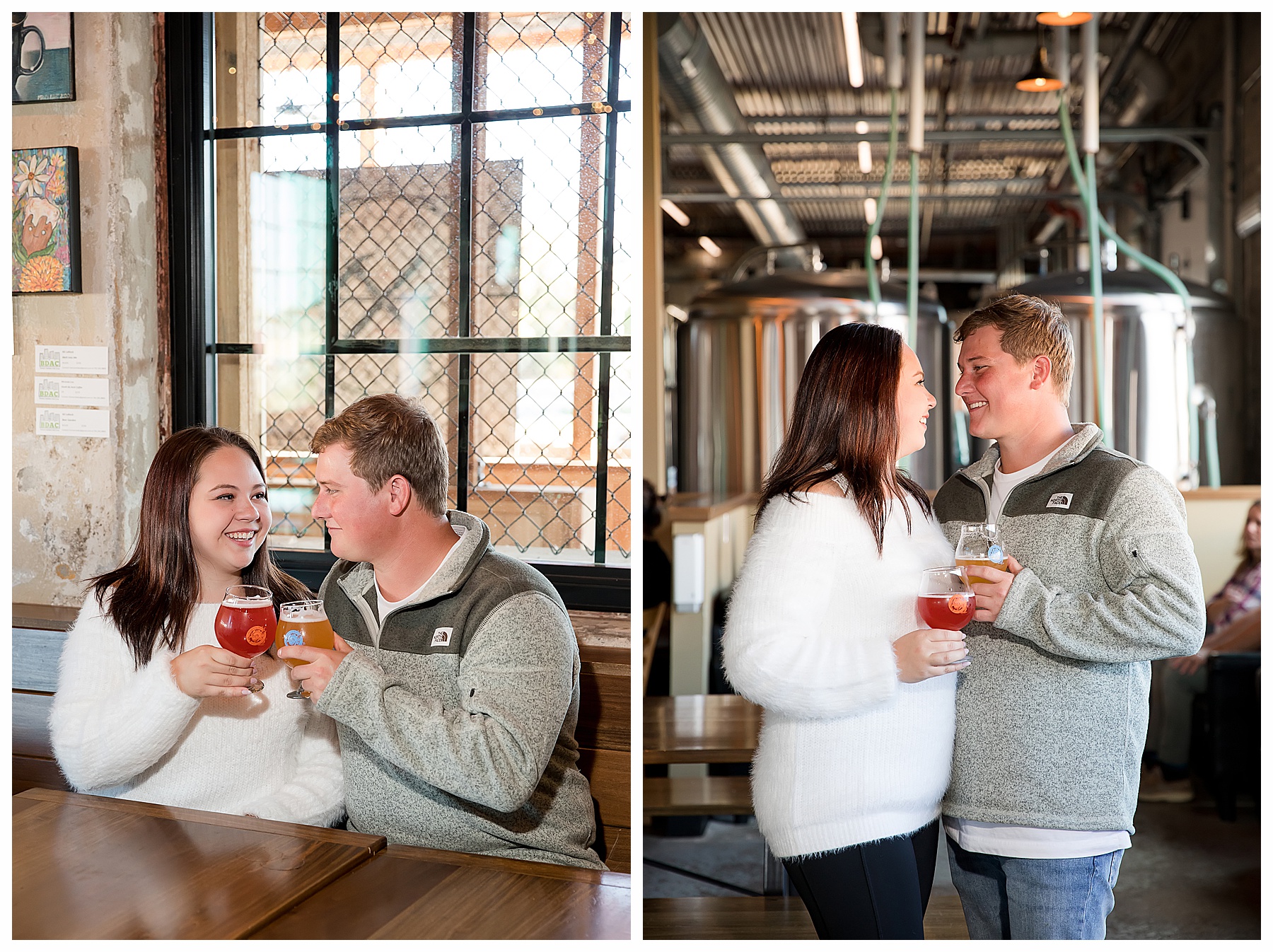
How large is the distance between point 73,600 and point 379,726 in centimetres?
65

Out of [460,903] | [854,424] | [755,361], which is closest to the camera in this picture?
[460,903]

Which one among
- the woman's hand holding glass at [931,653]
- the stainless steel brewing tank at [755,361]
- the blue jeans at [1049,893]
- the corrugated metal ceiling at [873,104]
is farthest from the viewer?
the corrugated metal ceiling at [873,104]

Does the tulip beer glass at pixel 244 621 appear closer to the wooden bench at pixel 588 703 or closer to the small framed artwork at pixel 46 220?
the wooden bench at pixel 588 703

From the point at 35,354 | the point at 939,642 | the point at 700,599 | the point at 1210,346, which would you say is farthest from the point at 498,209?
the point at 1210,346

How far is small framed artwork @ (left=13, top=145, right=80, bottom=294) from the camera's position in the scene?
1716 mm

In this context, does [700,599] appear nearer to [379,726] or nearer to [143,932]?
[379,726]

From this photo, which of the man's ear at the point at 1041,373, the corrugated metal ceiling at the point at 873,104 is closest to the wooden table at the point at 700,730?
the man's ear at the point at 1041,373

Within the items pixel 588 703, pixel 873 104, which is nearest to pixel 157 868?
pixel 588 703

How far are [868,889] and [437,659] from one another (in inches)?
27.9

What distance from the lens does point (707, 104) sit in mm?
5355

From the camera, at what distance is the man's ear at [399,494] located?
1.67 m

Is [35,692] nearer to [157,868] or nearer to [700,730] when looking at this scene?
[157,868]

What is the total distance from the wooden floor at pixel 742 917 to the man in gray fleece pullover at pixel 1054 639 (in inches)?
13.4

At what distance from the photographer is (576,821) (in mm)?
1675
